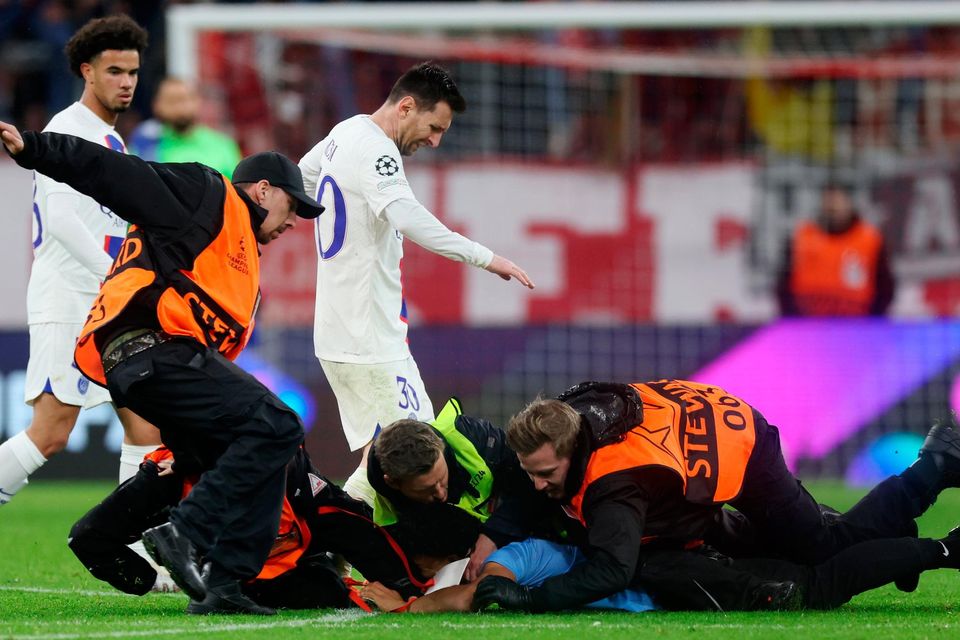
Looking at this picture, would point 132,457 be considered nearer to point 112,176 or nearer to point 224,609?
point 224,609

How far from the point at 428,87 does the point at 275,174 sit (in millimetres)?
1251

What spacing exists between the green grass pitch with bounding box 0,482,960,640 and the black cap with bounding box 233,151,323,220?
4.95 feet

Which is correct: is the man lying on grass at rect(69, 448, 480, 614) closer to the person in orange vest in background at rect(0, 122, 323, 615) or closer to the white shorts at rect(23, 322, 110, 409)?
the person in orange vest in background at rect(0, 122, 323, 615)

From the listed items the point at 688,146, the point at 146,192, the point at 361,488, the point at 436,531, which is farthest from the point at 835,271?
the point at 146,192

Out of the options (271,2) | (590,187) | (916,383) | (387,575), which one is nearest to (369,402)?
(387,575)

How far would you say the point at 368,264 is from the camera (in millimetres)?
6574

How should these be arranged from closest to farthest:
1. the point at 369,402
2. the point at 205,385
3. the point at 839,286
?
1. the point at 205,385
2. the point at 369,402
3. the point at 839,286

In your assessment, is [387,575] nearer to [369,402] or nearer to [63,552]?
[369,402]

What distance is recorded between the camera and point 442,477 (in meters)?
5.30

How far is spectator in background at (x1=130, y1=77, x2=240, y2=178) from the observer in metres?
9.44

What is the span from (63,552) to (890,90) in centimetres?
866

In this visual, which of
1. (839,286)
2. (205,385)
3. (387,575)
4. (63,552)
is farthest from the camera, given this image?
(839,286)

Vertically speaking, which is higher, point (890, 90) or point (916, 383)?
point (890, 90)

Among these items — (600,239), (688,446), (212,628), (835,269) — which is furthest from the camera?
(600,239)
